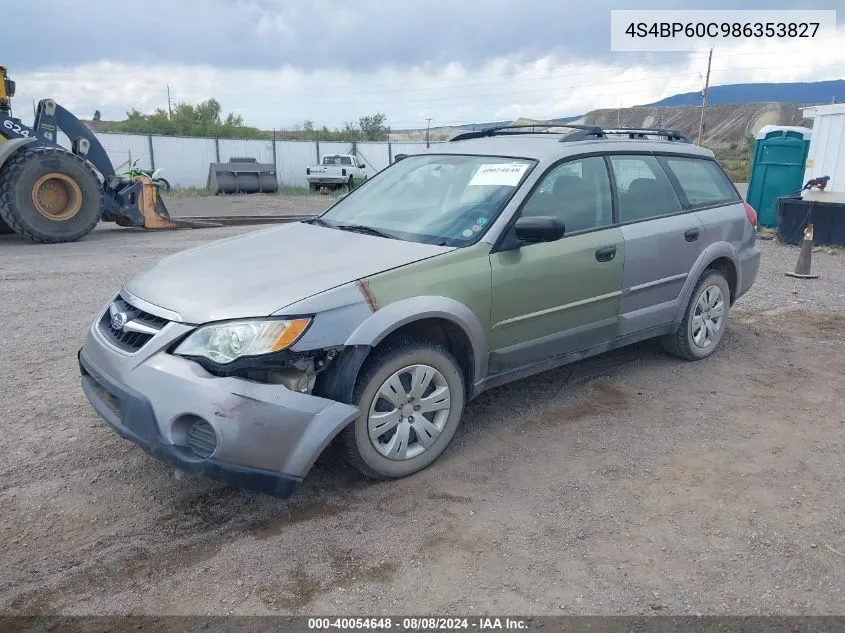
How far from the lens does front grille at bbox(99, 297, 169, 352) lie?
323 cm

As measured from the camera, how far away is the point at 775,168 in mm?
13016

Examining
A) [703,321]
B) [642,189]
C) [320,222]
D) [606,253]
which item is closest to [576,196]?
Answer: [606,253]

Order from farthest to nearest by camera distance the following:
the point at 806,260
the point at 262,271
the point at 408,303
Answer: the point at 806,260, the point at 262,271, the point at 408,303

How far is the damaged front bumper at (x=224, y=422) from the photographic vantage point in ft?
9.70

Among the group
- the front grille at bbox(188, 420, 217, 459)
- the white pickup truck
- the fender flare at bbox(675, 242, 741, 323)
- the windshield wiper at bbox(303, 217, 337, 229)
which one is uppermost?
the windshield wiper at bbox(303, 217, 337, 229)

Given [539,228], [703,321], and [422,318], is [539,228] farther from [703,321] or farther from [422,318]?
[703,321]

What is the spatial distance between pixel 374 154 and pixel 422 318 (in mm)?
34226

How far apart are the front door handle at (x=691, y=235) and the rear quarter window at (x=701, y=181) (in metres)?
0.25

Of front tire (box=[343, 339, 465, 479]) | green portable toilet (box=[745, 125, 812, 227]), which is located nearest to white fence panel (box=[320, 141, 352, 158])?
green portable toilet (box=[745, 125, 812, 227])

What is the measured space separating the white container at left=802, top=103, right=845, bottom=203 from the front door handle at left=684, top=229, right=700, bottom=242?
8.07 meters

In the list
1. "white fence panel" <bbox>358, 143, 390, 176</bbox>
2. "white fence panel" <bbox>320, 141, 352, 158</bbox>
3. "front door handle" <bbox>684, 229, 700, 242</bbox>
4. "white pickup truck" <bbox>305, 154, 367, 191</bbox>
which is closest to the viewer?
"front door handle" <bbox>684, 229, 700, 242</bbox>

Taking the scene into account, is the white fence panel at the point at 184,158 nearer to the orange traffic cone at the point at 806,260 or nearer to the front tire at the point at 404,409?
the orange traffic cone at the point at 806,260

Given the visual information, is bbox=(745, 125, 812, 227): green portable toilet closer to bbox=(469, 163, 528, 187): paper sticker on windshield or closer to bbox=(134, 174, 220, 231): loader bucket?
bbox=(469, 163, 528, 187): paper sticker on windshield

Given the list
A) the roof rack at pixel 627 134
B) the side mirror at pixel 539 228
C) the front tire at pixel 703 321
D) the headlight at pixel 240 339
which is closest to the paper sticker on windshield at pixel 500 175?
the side mirror at pixel 539 228
